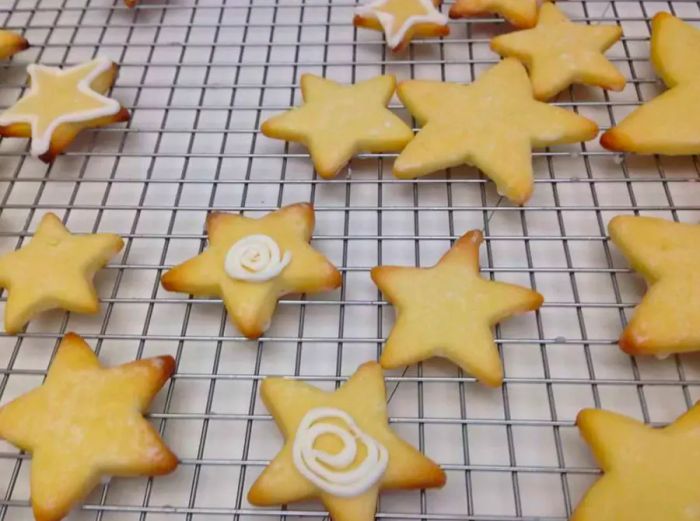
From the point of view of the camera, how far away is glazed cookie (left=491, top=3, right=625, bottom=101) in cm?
115

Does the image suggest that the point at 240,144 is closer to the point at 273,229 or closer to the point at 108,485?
the point at 273,229

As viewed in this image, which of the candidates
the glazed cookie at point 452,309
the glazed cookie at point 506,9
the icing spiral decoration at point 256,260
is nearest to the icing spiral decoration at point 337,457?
the glazed cookie at point 452,309

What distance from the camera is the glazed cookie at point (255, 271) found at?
3.10ft

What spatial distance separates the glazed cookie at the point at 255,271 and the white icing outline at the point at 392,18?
1.41 feet

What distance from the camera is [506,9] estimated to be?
1242 mm

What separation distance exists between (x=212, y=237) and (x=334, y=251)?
188 millimetres

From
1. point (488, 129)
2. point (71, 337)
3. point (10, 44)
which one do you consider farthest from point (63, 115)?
point (488, 129)

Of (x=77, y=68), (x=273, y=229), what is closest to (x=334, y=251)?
(x=273, y=229)

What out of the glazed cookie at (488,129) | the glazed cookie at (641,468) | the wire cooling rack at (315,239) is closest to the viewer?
the glazed cookie at (641,468)

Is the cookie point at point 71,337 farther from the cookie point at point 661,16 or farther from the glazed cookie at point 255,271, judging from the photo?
the cookie point at point 661,16

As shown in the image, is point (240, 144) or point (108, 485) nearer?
point (108, 485)

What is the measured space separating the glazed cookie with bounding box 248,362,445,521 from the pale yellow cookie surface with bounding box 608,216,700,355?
0.33 m

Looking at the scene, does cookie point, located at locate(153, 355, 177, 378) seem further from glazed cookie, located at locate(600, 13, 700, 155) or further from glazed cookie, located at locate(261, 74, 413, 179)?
glazed cookie, located at locate(600, 13, 700, 155)

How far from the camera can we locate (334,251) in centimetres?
106
